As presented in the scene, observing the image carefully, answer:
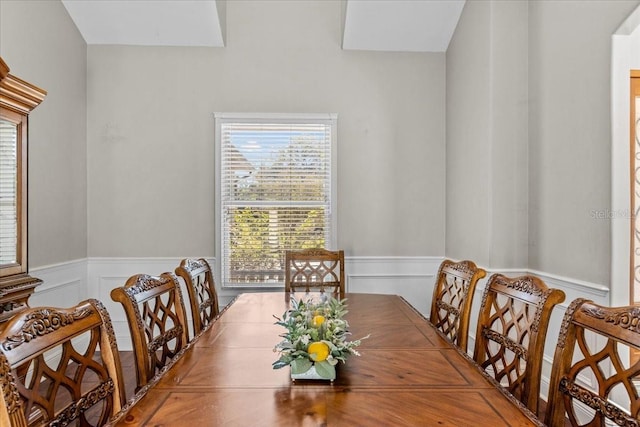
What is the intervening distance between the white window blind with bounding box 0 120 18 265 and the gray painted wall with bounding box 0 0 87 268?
854 mm

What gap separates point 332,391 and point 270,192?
9.50 feet

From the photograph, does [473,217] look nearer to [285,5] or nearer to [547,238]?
[547,238]

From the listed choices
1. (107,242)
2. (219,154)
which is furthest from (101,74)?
(107,242)

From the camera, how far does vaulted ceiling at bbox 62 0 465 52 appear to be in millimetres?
3598

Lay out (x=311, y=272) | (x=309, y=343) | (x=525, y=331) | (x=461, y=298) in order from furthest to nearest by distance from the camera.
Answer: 1. (x=311, y=272)
2. (x=461, y=298)
3. (x=525, y=331)
4. (x=309, y=343)

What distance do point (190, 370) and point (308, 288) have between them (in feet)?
5.62

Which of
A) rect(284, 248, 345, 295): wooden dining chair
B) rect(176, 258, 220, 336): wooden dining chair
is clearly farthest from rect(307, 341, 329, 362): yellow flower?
rect(284, 248, 345, 295): wooden dining chair

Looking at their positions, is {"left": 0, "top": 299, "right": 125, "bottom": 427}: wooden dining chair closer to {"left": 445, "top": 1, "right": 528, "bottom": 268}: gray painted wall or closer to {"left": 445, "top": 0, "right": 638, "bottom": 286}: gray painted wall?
{"left": 445, "top": 0, "right": 638, "bottom": 286}: gray painted wall

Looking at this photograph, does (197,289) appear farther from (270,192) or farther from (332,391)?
(270,192)

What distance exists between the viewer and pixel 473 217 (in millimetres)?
3410

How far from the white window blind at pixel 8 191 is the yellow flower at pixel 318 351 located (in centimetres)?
191

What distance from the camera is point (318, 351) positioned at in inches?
49.4

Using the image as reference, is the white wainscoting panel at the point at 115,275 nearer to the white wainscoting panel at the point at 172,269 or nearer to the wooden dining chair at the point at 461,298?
the white wainscoting panel at the point at 172,269

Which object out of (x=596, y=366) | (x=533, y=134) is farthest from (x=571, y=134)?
(x=596, y=366)
